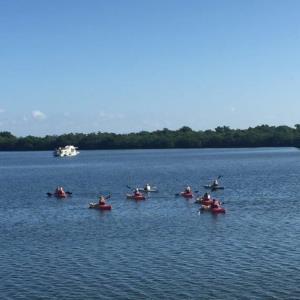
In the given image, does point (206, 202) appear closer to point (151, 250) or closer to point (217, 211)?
point (217, 211)

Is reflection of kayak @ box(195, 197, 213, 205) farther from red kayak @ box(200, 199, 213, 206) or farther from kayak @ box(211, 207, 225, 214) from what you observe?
kayak @ box(211, 207, 225, 214)

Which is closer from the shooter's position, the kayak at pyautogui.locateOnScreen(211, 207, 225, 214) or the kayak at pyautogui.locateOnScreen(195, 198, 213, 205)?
the kayak at pyautogui.locateOnScreen(211, 207, 225, 214)

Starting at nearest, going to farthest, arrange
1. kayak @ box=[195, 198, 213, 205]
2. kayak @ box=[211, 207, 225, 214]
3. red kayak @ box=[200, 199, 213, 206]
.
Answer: kayak @ box=[211, 207, 225, 214] < red kayak @ box=[200, 199, 213, 206] < kayak @ box=[195, 198, 213, 205]

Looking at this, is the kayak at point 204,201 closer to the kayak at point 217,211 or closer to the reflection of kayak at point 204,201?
the reflection of kayak at point 204,201

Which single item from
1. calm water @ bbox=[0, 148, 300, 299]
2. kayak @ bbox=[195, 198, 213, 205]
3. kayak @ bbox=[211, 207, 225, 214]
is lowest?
calm water @ bbox=[0, 148, 300, 299]

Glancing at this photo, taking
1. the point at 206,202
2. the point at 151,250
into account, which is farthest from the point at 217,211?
the point at 151,250

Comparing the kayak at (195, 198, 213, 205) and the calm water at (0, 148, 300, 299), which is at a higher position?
the kayak at (195, 198, 213, 205)

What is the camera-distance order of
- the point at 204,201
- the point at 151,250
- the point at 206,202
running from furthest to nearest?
the point at 204,201 < the point at 206,202 < the point at 151,250

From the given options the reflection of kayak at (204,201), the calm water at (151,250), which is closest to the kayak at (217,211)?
the calm water at (151,250)

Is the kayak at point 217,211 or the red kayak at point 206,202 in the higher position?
the red kayak at point 206,202

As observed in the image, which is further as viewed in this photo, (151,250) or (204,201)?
(204,201)

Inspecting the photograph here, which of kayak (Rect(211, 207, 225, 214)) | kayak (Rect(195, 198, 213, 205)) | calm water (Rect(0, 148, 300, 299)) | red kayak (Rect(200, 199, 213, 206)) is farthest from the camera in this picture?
kayak (Rect(195, 198, 213, 205))

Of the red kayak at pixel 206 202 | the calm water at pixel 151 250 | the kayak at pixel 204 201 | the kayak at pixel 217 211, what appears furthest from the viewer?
the kayak at pixel 204 201

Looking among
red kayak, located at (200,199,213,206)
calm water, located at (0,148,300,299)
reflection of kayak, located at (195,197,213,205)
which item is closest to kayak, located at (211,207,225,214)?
calm water, located at (0,148,300,299)
